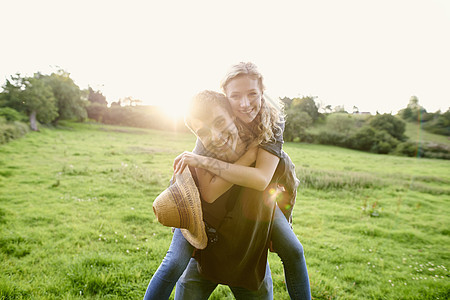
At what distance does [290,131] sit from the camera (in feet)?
130

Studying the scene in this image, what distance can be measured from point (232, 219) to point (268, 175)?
1.48ft

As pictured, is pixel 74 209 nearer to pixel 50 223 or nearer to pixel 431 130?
pixel 50 223

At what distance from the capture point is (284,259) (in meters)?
2.29

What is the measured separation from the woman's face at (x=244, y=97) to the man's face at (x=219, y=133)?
20cm

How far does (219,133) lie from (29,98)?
37.6 meters

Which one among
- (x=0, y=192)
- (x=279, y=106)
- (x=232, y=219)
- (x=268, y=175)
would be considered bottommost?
(x=0, y=192)

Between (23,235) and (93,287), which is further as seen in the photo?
(23,235)

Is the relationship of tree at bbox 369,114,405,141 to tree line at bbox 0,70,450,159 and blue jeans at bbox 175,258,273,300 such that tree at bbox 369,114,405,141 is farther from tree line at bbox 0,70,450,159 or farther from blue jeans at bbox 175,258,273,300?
blue jeans at bbox 175,258,273,300

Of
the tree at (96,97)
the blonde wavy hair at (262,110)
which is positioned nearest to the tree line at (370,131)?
the blonde wavy hair at (262,110)

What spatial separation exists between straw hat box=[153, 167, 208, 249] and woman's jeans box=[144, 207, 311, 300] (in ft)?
1.18

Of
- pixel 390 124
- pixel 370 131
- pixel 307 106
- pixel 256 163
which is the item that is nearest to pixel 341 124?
pixel 370 131

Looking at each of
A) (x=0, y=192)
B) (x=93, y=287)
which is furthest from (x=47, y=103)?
(x=93, y=287)

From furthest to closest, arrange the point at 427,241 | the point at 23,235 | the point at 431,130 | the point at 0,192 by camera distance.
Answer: the point at 431,130, the point at 0,192, the point at 427,241, the point at 23,235

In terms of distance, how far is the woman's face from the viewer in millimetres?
2291
